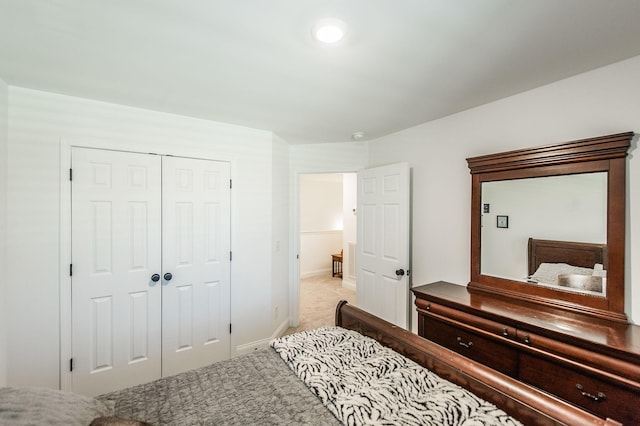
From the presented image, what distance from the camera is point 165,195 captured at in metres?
2.42

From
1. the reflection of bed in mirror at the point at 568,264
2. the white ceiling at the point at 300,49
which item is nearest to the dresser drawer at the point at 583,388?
the reflection of bed in mirror at the point at 568,264

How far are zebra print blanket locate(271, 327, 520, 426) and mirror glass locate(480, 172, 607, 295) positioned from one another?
49.3 inches

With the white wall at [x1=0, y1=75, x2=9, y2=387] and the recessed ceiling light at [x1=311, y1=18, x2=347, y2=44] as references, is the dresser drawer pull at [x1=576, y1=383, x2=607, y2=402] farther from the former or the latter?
the white wall at [x1=0, y1=75, x2=9, y2=387]

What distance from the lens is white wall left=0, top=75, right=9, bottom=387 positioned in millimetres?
1819

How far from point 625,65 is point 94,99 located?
11.6 feet

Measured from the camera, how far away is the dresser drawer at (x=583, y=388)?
1306 millimetres

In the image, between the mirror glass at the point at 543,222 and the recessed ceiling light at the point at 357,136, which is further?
the recessed ceiling light at the point at 357,136

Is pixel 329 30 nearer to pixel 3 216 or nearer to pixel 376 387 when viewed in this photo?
pixel 376 387

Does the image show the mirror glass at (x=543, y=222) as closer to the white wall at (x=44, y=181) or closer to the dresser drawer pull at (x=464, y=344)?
the dresser drawer pull at (x=464, y=344)

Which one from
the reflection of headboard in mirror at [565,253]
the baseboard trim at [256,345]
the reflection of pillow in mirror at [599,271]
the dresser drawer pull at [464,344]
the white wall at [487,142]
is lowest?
the baseboard trim at [256,345]

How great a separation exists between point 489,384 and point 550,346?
707mm

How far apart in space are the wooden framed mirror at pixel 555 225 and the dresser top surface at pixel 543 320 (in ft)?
0.26

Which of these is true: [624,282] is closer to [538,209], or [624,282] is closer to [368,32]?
[538,209]

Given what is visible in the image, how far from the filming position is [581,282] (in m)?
1.78
